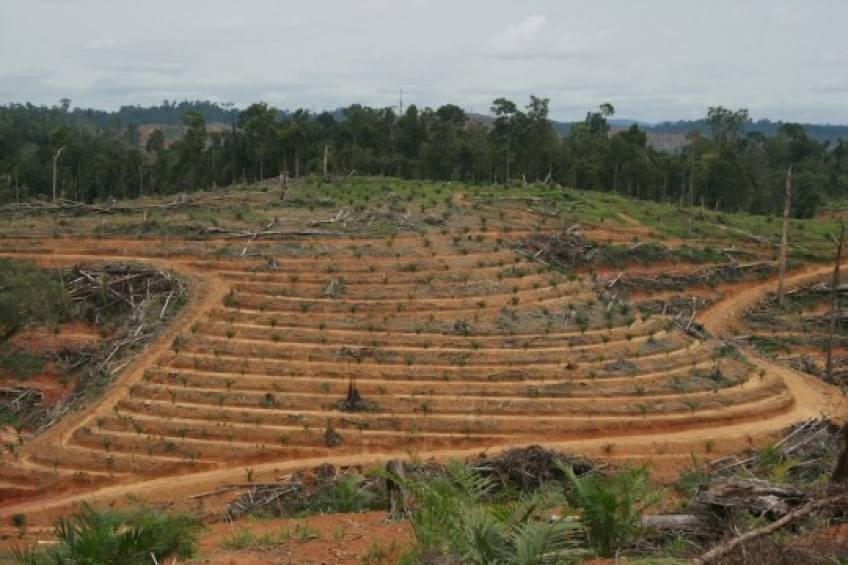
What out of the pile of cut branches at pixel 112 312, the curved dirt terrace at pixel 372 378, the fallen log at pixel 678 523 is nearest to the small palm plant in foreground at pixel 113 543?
the fallen log at pixel 678 523

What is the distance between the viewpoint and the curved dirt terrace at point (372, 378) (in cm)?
1922

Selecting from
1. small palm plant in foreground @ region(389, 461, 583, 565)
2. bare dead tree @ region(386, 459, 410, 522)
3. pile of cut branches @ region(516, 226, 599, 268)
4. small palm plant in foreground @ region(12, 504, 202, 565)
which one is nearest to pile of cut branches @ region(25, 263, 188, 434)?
bare dead tree @ region(386, 459, 410, 522)

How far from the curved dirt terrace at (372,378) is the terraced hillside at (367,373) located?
0.06 metres

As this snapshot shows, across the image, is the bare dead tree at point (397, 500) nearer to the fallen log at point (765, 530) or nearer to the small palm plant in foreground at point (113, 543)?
the small palm plant in foreground at point (113, 543)

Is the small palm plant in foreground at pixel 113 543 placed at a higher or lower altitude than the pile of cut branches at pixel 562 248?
lower

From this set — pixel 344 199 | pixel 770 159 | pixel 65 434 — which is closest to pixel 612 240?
pixel 344 199

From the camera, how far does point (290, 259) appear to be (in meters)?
26.7

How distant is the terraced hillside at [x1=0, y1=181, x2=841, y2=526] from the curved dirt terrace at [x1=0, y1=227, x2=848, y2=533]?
6cm

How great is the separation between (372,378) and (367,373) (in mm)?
190

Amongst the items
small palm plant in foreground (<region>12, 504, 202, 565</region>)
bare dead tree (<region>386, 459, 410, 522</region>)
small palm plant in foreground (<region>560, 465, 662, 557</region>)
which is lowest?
bare dead tree (<region>386, 459, 410, 522</region>)

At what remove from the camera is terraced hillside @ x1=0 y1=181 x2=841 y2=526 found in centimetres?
1934

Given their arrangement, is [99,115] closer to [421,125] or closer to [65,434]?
[421,125]

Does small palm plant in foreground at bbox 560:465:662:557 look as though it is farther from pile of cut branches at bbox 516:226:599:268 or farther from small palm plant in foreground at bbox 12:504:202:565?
pile of cut branches at bbox 516:226:599:268

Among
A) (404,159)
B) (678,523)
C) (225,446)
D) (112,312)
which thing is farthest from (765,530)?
(404,159)
